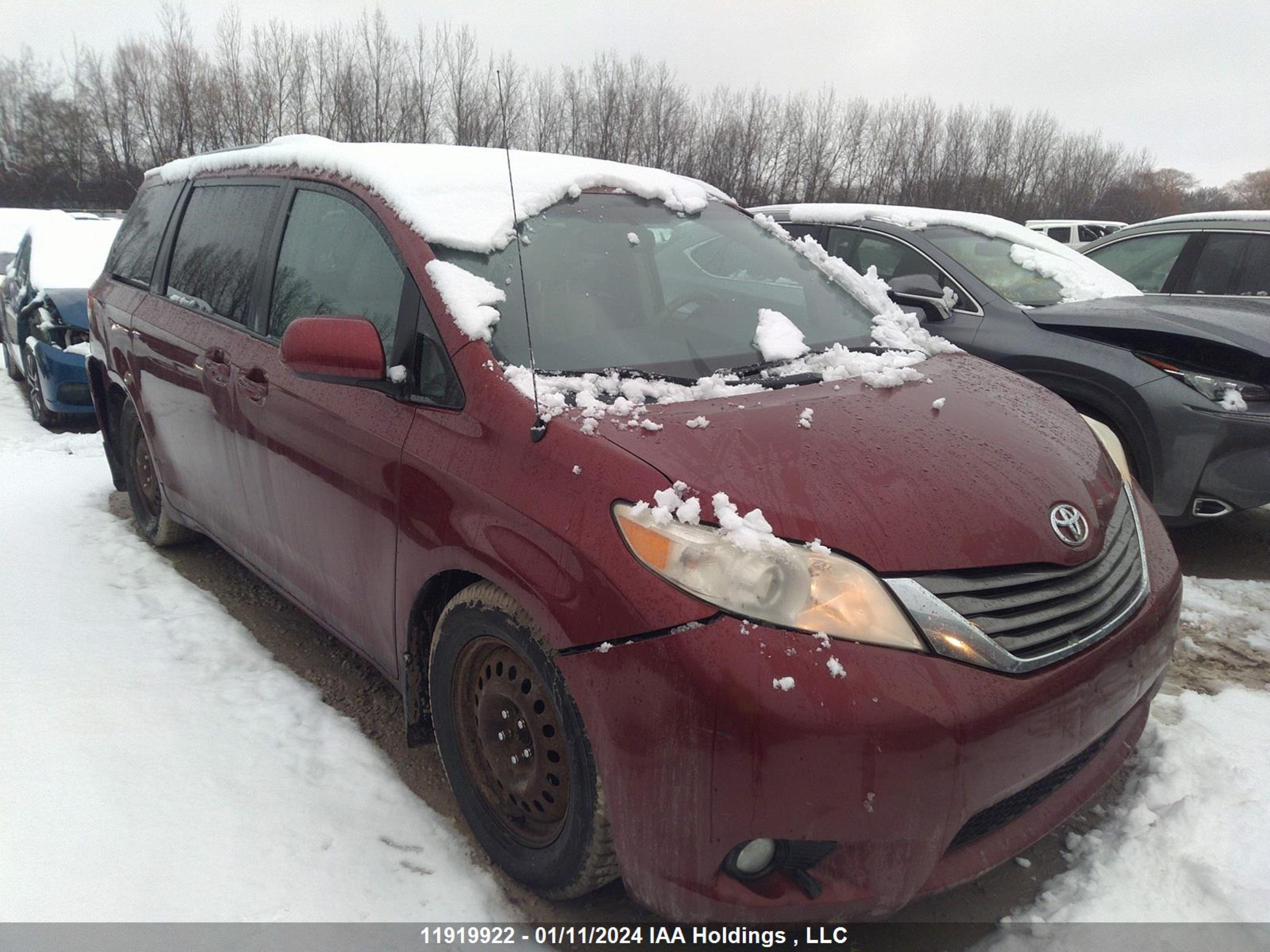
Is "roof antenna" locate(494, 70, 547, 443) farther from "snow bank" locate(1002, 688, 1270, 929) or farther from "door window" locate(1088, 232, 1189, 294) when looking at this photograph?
"door window" locate(1088, 232, 1189, 294)

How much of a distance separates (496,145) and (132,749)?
2.26m

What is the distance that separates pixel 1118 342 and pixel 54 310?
7.64m

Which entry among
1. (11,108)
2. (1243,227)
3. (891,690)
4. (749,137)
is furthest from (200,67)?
(891,690)

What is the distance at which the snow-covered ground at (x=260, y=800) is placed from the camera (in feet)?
6.56

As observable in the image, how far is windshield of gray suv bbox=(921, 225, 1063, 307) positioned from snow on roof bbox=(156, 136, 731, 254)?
2379 mm

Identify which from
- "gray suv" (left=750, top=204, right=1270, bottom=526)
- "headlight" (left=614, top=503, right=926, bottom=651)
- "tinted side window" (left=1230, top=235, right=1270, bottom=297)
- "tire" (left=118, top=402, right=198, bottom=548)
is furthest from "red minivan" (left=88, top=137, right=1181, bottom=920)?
"tinted side window" (left=1230, top=235, right=1270, bottom=297)

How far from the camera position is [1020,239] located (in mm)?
5480

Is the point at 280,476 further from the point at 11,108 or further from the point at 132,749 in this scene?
the point at 11,108

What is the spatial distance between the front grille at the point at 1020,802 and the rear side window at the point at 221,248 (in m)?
2.81

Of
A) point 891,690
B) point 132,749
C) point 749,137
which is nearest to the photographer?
point 891,690

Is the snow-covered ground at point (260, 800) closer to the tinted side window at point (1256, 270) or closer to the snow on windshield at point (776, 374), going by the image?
the snow on windshield at point (776, 374)

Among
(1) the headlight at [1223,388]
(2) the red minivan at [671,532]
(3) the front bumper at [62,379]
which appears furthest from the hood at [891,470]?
(3) the front bumper at [62,379]

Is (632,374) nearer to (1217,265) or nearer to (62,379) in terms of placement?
(1217,265)

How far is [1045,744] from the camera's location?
5.78 feet
